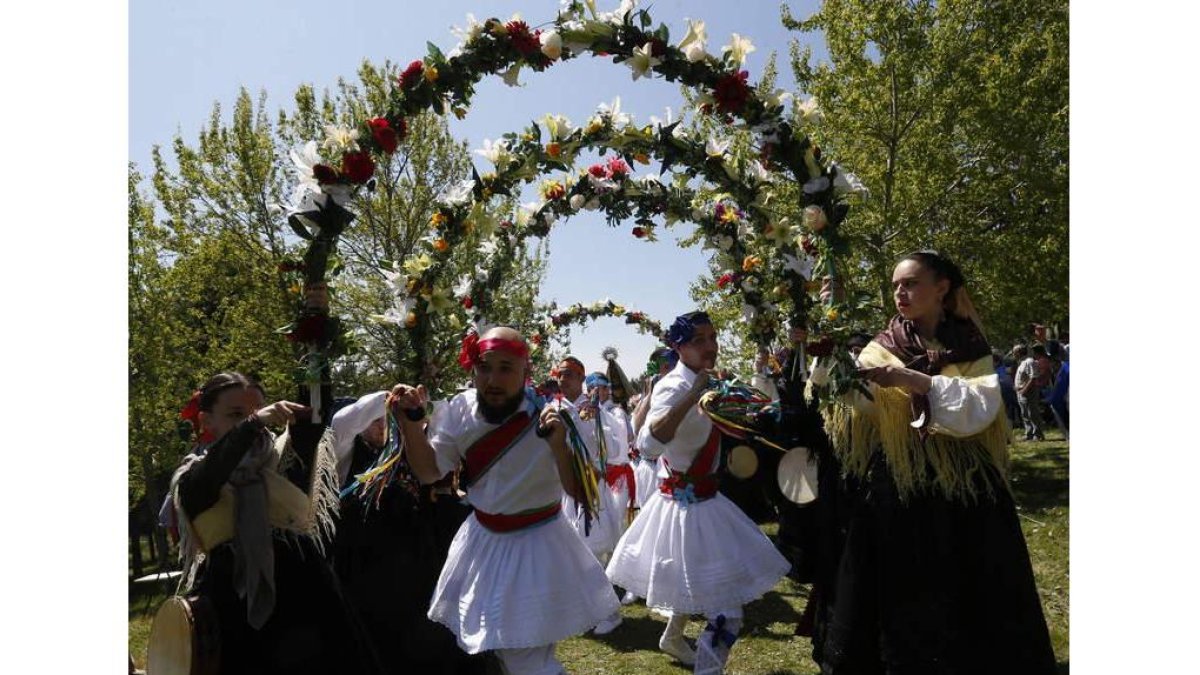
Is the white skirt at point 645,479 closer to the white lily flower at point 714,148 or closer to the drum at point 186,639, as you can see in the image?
the white lily flower at point 714,148

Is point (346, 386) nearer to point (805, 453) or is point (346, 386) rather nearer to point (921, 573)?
point (805, 453)

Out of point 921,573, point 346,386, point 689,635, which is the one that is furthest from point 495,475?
point 346,386

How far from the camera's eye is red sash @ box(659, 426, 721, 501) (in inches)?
213

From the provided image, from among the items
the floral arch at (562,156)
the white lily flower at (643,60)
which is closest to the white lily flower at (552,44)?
the floral arch at (562,156)

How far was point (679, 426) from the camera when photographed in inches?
208

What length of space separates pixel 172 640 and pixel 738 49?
13.2 ft

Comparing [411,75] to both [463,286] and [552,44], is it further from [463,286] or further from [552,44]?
[463,286]

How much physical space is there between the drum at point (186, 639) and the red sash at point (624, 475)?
5573 mm

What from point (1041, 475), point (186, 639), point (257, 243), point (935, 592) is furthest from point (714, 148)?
point (257, 243)

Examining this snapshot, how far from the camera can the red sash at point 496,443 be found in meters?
4.10

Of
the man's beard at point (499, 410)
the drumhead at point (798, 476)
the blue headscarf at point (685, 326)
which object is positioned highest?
the blue headscarf at point (685, 326)

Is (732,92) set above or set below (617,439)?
above

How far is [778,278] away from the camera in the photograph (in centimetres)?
496

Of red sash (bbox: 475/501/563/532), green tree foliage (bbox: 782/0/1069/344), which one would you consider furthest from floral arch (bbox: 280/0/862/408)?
green tree foliage (bbox: 782/0/1069/344)
